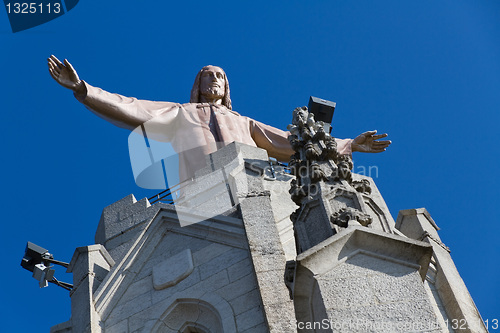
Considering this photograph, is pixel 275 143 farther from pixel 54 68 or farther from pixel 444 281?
pixel 444 281

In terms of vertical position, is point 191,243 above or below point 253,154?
below

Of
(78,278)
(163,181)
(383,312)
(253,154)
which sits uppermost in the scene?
(163,181)

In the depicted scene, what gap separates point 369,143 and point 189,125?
4.10 m

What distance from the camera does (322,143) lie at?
1264 centimetres

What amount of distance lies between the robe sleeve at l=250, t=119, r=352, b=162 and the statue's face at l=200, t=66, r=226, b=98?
1.37m

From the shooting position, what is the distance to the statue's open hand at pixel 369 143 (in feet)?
64.2

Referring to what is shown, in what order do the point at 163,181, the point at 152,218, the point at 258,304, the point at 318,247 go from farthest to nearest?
the point at 163,181
the point at 152,218
the point at 258,304
the point at 318,247

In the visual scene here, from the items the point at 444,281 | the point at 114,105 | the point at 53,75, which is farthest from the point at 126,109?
the point at 444,281

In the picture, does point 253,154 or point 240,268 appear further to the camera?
point 253,154

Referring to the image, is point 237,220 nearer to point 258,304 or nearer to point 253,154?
point 258,304

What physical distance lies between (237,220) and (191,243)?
2.73 feet

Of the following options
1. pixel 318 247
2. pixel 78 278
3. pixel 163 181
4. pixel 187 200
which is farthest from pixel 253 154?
pixel 318 247

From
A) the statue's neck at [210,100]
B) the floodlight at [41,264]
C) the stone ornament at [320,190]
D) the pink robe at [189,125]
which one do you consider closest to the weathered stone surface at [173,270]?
the stone ornament at [320,190]

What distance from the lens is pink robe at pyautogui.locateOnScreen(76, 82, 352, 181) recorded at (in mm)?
18047
